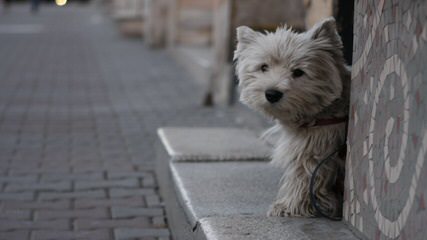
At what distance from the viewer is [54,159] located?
6.38m

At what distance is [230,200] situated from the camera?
3891 millimetres

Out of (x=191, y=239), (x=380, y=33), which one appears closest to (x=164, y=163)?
(x=191, y=239)

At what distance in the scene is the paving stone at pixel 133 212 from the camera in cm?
483

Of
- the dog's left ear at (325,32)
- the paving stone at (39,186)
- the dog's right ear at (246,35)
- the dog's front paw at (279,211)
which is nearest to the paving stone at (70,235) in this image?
the paving stone at (39,186)

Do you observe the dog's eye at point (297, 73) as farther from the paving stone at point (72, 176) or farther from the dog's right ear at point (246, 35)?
the paving stone at point (72, 176)

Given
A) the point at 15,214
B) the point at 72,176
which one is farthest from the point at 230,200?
the point at 72,176

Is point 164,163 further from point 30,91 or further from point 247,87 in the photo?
point 30,91

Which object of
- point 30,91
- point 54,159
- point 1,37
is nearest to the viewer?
point 54,159

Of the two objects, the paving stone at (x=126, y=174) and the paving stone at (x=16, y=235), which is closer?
the paving stone at (x=16, y=235)

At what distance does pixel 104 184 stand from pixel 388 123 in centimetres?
307

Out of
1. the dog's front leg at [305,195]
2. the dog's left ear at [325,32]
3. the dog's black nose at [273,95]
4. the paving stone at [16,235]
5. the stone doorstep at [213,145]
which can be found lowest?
the paving stone at [16,235]

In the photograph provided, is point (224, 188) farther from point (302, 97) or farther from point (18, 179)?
point (18, 179)

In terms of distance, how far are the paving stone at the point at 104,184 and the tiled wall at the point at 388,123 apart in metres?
2.51

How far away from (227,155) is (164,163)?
1.62 ft
